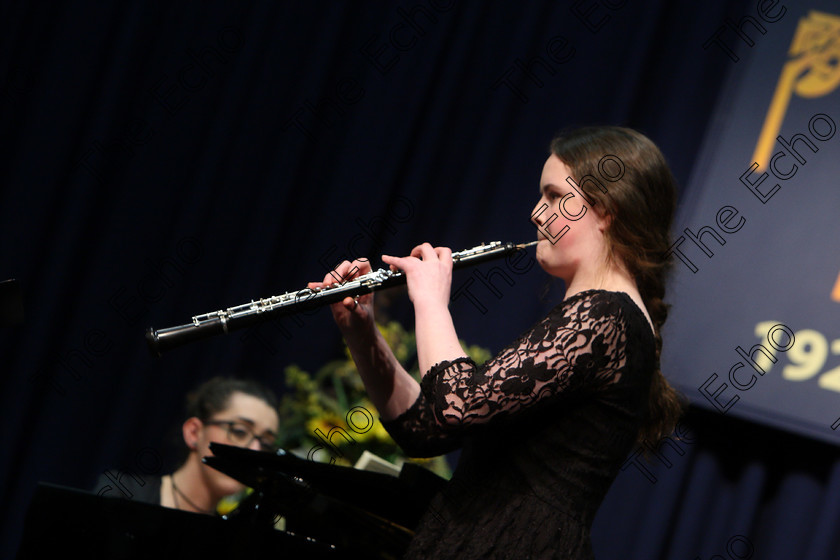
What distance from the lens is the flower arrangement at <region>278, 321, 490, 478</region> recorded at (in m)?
2.15

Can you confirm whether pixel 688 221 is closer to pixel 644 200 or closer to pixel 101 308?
pixel 644 200

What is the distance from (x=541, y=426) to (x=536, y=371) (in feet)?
0.41

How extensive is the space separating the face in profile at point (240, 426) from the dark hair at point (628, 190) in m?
1.12

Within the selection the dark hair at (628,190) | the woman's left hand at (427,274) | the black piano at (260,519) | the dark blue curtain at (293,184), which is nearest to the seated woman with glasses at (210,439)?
the dark blue curtain at (293,184)

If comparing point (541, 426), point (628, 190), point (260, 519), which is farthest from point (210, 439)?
point (628, 190)

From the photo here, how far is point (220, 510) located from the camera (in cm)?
213

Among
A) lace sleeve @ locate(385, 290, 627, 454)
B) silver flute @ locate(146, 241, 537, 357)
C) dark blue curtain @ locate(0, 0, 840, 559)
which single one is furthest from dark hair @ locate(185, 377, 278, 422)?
lace sleeve @ locate(385, 290, 627, 454)

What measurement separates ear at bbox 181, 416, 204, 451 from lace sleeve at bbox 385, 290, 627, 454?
1.04m

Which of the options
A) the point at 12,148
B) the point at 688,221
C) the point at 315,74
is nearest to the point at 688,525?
the point at 688,221

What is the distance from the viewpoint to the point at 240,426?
2199 millimetres

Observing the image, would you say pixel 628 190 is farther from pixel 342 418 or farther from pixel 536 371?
pixel 342 418

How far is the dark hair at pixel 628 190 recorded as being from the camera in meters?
1.43

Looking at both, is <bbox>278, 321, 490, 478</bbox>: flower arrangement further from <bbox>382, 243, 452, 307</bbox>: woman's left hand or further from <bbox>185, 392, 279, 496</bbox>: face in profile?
<bbox>382, 243, 452, 307</bbox>: woman's left hand

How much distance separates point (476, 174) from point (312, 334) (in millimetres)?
812
